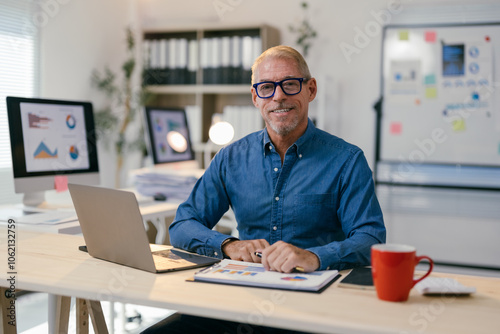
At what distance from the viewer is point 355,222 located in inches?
58.4

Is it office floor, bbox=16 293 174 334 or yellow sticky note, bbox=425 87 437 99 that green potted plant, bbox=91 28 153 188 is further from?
yellow sticky note, bbox=425 87 437 99

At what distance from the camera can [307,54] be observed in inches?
168

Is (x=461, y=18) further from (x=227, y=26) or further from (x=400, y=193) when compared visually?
(x=227, y=26)

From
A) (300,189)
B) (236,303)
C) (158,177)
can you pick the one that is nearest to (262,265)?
(236,303)

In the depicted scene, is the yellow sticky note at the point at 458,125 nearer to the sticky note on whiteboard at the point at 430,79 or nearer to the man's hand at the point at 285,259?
the sticky note on whiteboard at the point at 430,79

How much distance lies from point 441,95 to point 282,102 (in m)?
2.71

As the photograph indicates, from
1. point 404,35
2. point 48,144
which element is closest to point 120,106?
point 48,144

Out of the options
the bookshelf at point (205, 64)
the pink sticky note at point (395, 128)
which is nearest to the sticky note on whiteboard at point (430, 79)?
the pink sticky note at point (395, 128)

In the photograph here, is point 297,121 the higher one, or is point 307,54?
point 307,54

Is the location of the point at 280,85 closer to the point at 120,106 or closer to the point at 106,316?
the point at 106,316

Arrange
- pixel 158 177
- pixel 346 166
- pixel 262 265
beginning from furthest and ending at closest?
pixel 158 177 → pixel 346 166 → pixel 262 265

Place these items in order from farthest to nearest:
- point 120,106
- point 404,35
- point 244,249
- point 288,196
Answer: point 120,106 < point 404,35 < point 288,196 < point 244,249

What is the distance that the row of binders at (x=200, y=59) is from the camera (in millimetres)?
4215

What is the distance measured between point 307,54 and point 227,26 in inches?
27.0
